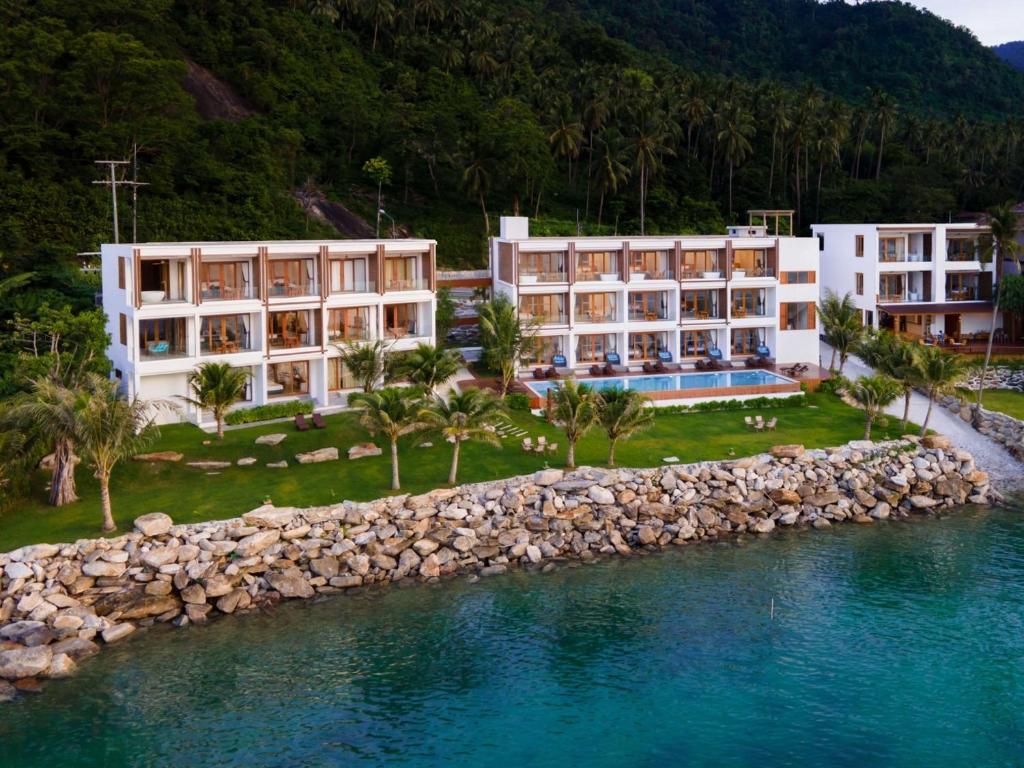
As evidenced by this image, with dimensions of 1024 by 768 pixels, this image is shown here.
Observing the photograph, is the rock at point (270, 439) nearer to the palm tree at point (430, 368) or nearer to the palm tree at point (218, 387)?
the palm tree at point (218, 387)

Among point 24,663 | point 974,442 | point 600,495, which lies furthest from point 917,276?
point 24,663

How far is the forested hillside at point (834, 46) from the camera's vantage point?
129 metres

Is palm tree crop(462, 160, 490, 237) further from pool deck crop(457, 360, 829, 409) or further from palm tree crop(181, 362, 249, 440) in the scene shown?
palm tree crop(181, 362, 249, 440)

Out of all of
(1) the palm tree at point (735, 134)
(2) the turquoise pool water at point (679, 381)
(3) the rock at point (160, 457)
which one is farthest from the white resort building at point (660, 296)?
(1) the palm tree at point (735, 134)

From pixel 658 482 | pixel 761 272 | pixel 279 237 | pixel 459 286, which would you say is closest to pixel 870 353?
pixel 761 272

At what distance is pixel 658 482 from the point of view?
36.4 metres

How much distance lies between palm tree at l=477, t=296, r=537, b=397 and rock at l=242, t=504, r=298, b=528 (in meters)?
15.3

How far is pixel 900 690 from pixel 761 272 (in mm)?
33926

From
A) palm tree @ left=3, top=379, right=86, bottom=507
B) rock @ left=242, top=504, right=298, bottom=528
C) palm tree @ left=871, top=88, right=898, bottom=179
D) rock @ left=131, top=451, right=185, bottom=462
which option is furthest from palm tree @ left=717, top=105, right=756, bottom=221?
palm tree @ left=3, top=379, right=86, bottom=507

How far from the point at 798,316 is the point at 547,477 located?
25546 millimetres

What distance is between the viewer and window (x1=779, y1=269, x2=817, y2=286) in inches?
2199

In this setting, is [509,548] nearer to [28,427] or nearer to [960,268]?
[28,427]

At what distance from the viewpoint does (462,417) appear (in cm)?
3503

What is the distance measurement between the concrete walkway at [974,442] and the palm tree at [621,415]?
46.2ft
